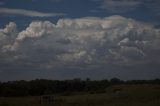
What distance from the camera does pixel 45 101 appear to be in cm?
5397

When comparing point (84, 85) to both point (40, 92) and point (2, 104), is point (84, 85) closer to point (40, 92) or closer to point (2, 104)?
point (40, 92)

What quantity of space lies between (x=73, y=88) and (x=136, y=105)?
10686 cm

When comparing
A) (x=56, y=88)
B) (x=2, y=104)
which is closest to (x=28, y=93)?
(x=56, y=88)

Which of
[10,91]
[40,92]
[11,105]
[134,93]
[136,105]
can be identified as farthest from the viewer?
[40,92]

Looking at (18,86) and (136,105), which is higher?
(18,86)

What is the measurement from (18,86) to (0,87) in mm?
6073

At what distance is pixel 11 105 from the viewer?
1887 inches

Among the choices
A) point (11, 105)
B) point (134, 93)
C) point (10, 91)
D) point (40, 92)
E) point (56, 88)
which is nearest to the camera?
point (11, 105)

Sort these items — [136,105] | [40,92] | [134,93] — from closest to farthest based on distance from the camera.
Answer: [136,105] → [134,93] → [40,92]

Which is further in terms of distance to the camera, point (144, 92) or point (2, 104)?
point (144, 92)

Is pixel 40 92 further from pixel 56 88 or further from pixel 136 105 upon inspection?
pixel 136 105

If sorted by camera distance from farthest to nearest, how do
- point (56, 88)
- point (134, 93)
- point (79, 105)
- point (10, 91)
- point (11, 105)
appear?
point (56, 88)
point (10, 91)
point (134, 93)
point (11, 105)
point (79, 105)

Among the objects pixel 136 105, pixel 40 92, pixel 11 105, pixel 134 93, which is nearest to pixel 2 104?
pixel 11 105

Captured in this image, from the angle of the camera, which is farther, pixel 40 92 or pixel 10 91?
pixel 40 92
